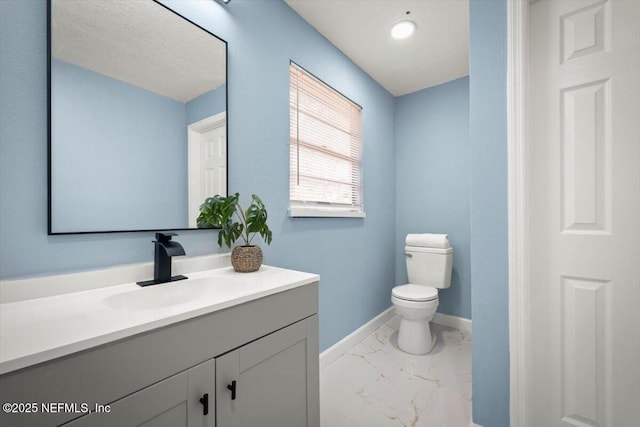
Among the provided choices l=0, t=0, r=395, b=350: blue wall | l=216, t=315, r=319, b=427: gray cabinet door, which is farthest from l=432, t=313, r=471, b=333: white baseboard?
l=216, t=315, r=319, b=427: gray cabinet door

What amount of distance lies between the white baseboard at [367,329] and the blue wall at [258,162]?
71mm

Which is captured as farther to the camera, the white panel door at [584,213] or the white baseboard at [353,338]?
the white baseboard at [353,338]

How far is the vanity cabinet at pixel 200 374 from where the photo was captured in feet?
1.90

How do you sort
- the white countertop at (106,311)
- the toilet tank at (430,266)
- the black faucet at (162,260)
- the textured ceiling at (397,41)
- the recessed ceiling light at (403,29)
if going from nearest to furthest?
the white countertop at (106,311), the black faucet at (162,260), the textured ceiling at (397,41), the recessed ceiling light at (403,29), the toilet tank at (430,266)

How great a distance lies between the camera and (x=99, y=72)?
1.05m

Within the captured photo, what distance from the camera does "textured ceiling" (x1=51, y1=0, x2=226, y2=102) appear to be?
99 cm

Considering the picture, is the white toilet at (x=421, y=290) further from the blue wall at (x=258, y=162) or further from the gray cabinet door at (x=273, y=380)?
the gray cabinet door at (x=273, y=380)

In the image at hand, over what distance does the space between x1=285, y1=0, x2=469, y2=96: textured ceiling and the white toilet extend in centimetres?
160

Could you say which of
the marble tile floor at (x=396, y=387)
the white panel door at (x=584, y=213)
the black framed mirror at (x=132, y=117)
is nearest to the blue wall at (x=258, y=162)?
the black framed mirror at (x=132, y=117)

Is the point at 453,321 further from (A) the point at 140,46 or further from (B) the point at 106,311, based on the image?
(A) the point at 140,46

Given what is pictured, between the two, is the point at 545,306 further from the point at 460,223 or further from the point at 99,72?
the point at 99,72

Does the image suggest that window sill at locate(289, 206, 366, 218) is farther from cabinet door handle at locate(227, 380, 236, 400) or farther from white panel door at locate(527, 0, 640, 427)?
white panel door at locate(527, 0, 640, 427)

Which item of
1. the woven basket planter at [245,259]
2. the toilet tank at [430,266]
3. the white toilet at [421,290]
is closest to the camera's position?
the woven basket planter at [245,259]

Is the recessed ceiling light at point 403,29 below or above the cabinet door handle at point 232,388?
above
